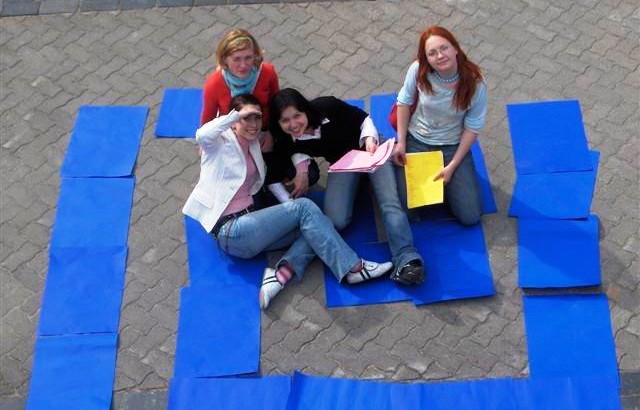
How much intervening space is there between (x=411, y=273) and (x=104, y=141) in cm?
269

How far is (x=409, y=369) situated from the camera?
4688 mm

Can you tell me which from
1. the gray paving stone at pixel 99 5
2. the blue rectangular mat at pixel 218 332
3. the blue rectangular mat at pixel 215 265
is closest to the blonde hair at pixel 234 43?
the blue rectangular mat at pixel 215 265

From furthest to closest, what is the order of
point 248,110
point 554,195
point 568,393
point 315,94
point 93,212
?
point 315,94
point 93,212
point 554,195
point 248,110
point 568,393

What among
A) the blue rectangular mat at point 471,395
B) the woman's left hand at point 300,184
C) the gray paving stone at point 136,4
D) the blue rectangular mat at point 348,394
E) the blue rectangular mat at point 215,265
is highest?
the gray paving stone at point 136,4

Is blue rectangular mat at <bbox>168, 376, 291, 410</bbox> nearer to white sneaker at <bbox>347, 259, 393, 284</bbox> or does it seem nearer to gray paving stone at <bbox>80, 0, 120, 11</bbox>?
white sneaker at <bbox>347, 259, 393, 284</bbox>

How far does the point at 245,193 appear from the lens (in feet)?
16.5

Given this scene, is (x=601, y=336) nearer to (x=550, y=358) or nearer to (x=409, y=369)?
(x=550, y=358)

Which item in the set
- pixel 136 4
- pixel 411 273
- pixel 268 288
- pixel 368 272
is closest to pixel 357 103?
pixel 368 272

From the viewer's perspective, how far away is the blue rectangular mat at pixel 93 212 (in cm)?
531

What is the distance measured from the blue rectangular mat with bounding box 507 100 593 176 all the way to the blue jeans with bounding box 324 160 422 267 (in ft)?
3.46

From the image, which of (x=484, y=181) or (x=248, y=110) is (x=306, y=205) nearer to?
(x=248, y=110)

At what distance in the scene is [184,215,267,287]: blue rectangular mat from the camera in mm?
5098

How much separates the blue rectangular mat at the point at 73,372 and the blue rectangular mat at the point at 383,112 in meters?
2.53

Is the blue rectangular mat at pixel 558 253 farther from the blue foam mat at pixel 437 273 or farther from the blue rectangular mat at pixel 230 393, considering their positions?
the blue rectangular mat at pixel 230 393
